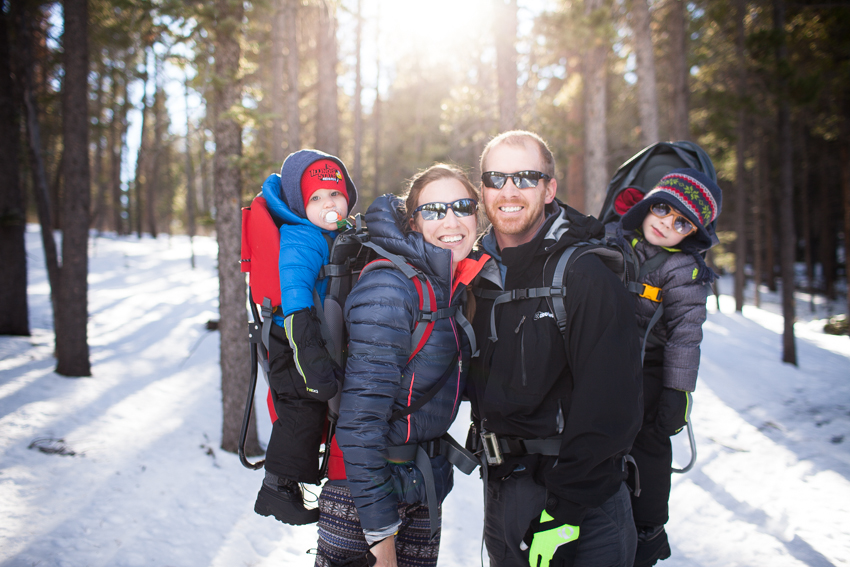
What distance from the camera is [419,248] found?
2.11 m

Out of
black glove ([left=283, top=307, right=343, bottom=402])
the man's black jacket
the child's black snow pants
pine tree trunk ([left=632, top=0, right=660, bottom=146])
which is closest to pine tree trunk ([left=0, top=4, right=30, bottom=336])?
the child's black snow pants

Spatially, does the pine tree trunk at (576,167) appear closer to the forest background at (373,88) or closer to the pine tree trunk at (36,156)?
the forest background at (373,88)

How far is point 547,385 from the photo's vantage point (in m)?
2.08

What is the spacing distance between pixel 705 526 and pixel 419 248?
516cm

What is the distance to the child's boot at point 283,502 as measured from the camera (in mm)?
2236

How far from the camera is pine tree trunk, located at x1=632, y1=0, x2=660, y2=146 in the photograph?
367 inches

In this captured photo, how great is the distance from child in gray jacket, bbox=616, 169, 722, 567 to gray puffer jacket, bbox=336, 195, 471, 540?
Answer: 1.27 metres

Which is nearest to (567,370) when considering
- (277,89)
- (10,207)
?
(277,89)

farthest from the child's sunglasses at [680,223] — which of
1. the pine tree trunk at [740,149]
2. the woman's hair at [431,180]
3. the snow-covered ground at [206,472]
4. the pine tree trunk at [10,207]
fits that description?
the pine tree trunk at [740,149]

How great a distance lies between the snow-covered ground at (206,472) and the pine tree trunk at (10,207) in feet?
2.33

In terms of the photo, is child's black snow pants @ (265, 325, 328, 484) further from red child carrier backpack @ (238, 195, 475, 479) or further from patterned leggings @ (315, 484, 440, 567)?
patterned leggings @ (315, 484, 440, 567)

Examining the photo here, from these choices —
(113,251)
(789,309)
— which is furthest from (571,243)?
(113,251)

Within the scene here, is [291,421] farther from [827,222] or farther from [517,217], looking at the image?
[827,222]

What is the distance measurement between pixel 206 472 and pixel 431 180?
5.51 meters
